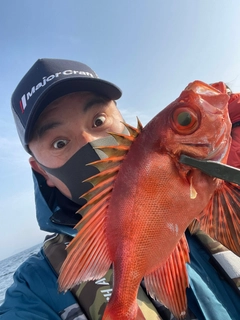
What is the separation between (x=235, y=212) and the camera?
4.33ft

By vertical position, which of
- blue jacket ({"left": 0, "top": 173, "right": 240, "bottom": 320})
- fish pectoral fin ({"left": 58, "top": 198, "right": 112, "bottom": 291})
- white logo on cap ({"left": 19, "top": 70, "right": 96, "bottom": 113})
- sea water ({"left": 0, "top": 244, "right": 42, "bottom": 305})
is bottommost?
sea water ({"left": 0, "top": 244, "right": 42, "bottom": 305})

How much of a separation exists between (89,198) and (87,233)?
0.18 metres

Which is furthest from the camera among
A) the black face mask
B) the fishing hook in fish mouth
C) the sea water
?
the sea water

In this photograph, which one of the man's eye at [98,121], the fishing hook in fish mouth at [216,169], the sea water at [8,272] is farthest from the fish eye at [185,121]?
the sea water at [8,272]

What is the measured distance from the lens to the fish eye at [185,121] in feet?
4.06

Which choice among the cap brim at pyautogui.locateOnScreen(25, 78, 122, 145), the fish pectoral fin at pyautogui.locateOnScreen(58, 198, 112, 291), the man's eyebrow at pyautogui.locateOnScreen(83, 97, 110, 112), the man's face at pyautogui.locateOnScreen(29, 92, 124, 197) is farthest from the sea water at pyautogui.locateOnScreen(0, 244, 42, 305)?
the fish pectoral fin at pyautogui.locateOnScreen(58, 198, 112, 291)

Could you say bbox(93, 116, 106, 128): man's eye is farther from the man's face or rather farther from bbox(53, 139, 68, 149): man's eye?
bbox(53, 139, 68, 149): man's eye

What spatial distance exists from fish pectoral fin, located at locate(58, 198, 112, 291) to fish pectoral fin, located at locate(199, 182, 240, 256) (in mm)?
498

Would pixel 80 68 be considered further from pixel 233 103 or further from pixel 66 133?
pixel 233 103

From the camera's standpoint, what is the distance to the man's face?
254 centimetres

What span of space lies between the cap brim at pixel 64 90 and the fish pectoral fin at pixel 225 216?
5.83 ft

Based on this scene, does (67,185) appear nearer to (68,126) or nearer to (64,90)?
(68,126)

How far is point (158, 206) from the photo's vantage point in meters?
1.25

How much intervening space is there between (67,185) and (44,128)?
1.93 ft
